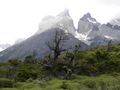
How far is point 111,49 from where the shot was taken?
112 metres

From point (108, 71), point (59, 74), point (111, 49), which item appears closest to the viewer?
point (59, 74)

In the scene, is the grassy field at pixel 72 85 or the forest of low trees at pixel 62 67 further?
the forest of low trees at pixel 62 67

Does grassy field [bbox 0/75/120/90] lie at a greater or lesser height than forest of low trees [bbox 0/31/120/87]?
lesser

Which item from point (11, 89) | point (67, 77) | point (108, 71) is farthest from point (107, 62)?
point (11, 89)

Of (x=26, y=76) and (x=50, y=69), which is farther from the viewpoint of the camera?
(x=50, y=69)

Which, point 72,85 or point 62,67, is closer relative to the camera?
point 72,85

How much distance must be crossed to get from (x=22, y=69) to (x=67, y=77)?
10.6m

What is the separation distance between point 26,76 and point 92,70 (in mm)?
18130

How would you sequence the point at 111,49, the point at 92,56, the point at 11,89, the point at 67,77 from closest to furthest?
the point at 11,89 < the point at 67,77 < the point at 92,56 < the point at 111,49

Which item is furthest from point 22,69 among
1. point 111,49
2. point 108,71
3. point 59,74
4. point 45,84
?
point 111,49

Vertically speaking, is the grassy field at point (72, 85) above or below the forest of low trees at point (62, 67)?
below

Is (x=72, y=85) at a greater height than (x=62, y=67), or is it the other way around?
(x=62, y=67)

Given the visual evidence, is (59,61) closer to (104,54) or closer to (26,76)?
(26,76)

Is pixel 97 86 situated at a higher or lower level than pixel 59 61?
lower
